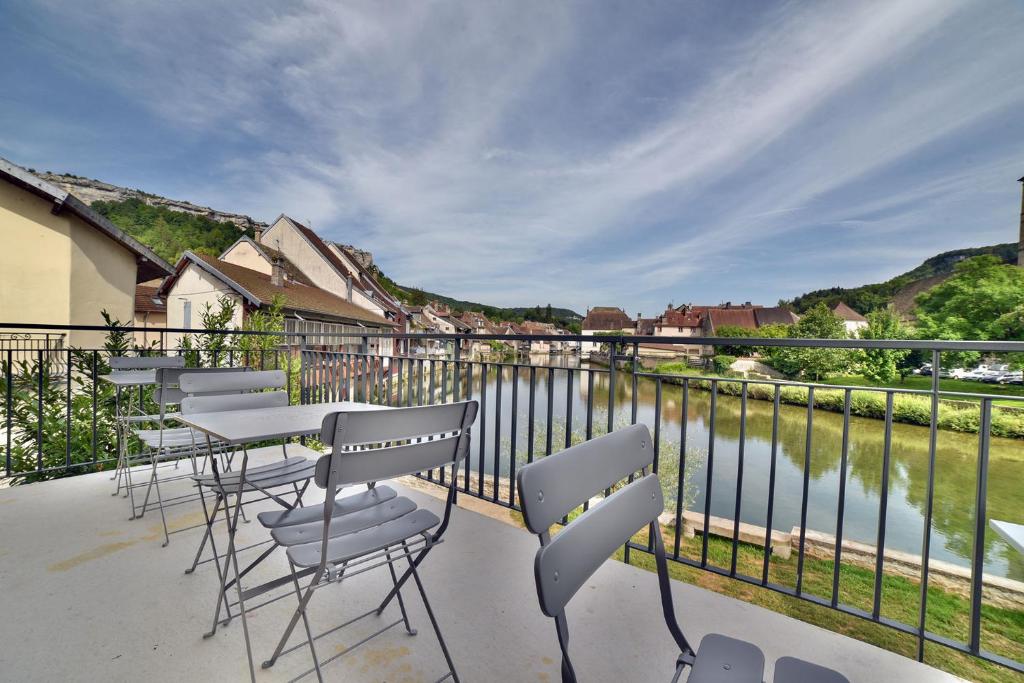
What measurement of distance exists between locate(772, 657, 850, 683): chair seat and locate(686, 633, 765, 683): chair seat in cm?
1

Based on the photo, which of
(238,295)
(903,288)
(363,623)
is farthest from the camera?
(903,288)

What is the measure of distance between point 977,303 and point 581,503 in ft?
161

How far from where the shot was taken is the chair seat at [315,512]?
159cm

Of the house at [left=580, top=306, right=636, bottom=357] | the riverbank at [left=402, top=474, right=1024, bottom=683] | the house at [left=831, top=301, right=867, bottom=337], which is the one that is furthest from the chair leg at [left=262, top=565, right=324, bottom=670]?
the house at [left=580, top=306, right=636, bottom=357]

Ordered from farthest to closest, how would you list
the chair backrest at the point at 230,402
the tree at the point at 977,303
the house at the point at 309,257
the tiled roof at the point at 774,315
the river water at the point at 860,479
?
the tiled roof at the point at 774,315 → the tree at the point at 977,303 → the house at the point at 309,257 → the river water at the point at 860,479 → the chair backrest at the point at 230,402

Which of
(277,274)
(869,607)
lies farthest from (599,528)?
(277,274)

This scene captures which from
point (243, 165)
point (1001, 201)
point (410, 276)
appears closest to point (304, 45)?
point (243, 165)

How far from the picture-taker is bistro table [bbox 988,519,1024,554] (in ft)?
3.45

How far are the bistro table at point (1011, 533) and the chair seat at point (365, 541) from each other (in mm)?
1567

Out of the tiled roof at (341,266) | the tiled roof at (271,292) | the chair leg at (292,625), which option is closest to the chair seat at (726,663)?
the chair leg at (292,625)

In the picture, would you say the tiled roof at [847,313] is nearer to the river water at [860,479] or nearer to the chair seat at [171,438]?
A: the river water at [860,479]

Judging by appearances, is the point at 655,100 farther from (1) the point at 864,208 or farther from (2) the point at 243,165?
(1) the point at 864,208

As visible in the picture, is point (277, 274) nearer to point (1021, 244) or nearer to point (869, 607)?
point (869, 607)

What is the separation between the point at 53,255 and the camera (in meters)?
14.1
